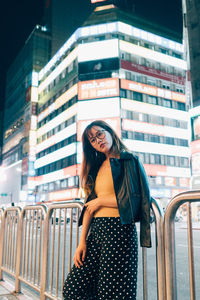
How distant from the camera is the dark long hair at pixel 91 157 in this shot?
7.09 feet

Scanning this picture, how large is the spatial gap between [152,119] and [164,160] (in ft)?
20.6

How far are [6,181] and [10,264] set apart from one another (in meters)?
67.7

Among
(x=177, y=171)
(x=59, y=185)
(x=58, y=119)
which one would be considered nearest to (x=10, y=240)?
(x=177, y=171)

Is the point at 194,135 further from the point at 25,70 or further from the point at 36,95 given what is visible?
the point at 25,70

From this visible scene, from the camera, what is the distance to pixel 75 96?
1677 inches

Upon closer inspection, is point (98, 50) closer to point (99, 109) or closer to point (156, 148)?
point (99, 109)

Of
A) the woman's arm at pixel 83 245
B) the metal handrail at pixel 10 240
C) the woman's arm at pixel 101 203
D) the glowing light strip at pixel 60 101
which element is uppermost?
the glowing light strip at pixel 60 101

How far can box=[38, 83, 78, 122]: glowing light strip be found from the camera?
4351cm

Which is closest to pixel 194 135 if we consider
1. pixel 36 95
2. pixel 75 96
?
pixel 75 96

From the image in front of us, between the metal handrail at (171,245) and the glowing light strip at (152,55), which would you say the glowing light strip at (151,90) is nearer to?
the glowing light strip at (152,55)

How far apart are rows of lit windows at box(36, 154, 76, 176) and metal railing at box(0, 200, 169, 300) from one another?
36024 mm

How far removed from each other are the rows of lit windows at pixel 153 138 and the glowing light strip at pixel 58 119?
8489mm

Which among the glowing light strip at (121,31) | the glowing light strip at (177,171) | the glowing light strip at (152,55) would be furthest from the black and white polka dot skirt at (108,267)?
the glowing light strip at (121,31)

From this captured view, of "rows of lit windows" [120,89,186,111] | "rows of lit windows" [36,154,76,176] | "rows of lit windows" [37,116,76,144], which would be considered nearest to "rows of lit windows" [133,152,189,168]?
"rows of lit windows" [120,89,186,111]
